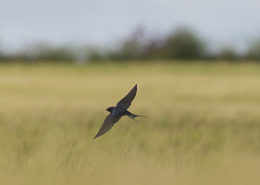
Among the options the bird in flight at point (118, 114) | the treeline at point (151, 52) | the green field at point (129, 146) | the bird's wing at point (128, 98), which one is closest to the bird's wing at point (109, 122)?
the bird in flight at point (118, 114)

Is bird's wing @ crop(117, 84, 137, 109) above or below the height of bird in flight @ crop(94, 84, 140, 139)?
above

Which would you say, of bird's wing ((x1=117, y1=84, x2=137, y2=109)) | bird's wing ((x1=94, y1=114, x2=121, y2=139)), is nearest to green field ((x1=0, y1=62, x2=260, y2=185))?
bird's wing ((x1=117, y1=84, x2=137, y2=109))

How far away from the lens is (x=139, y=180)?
406 cm

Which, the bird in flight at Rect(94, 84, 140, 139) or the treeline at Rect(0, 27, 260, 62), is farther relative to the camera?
the treeline at Rect(0, 27, 260, 62)

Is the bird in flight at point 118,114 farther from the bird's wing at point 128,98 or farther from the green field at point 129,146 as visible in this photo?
the green field at point 129,146

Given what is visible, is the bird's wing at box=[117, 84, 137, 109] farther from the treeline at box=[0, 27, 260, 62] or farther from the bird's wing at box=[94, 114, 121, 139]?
the treeline at box=[0, 27, 260, 62]

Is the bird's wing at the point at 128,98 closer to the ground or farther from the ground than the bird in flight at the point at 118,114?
farther from the ground

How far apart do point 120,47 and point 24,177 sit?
74.2 ft

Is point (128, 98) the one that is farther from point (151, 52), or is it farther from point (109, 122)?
point (151, 52)

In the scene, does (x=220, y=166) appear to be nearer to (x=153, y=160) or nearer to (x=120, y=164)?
(x=153, y=160)

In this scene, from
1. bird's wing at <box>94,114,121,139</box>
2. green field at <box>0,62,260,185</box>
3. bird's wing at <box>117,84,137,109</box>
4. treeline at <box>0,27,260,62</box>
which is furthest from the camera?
treeline at <box>0,27,260,62</box>

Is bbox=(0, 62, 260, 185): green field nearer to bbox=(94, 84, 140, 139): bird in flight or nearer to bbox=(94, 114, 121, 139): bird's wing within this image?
bbox=(94, 84, 140, 139): bird in flight

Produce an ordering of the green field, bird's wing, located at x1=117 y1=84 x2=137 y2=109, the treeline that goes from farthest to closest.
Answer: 1. the treeline
2. the green field
3. bird's wing, located at x1=117 y1=84 x2=137 y2=109

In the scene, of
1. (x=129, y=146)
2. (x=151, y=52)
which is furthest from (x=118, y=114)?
(x=151, y=52)
